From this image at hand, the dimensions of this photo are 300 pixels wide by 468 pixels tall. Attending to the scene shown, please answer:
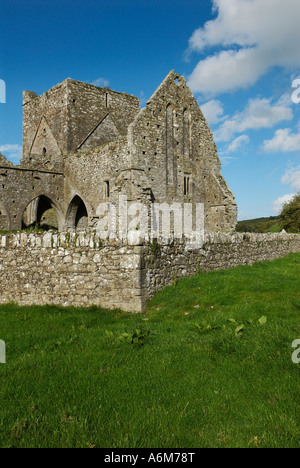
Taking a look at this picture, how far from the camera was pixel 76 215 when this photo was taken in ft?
84.5

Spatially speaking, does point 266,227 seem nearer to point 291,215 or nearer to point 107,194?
point 291,215

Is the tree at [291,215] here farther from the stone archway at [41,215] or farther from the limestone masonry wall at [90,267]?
the limestone masonry wall at [90,267]

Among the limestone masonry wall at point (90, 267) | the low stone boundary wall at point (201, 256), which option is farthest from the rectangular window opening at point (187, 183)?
the limestone masonry wall at point (90, 267)

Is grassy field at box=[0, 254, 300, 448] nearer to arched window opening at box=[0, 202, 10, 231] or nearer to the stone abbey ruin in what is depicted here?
the stone abbey ruin

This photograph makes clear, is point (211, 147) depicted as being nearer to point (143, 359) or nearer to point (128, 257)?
point (128, 257)

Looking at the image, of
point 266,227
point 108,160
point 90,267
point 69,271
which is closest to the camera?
point 90,267

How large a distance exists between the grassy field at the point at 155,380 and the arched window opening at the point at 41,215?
19544 millimetres

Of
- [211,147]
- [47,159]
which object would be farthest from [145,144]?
[47,159]

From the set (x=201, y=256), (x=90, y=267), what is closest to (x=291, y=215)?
(x=201, y=256)

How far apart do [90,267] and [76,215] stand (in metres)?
17.1

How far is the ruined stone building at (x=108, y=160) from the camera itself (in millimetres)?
19781

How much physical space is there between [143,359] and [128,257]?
365cm

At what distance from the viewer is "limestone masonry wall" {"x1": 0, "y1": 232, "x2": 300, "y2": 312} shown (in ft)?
28.6

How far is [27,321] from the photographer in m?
8.15
